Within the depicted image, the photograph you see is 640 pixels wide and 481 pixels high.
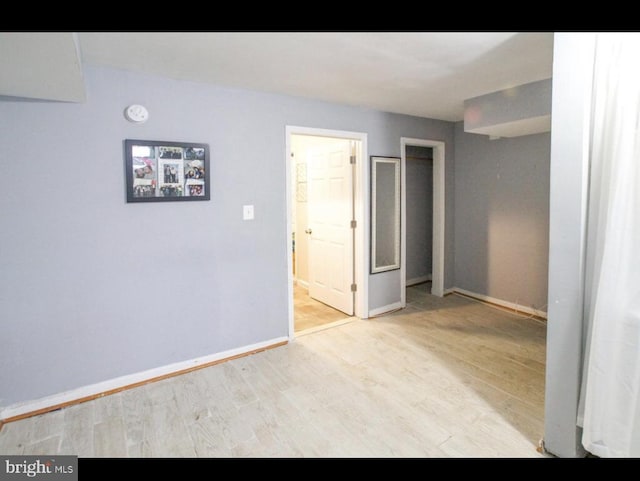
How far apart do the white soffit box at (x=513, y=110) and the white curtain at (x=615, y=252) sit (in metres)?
1.41

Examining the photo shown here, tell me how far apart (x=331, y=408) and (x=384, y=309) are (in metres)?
1.92

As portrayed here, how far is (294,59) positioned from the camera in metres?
2.28

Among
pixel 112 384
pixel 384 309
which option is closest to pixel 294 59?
pixel 112 384

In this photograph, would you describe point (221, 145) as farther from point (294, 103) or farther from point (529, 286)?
point (529, 286)

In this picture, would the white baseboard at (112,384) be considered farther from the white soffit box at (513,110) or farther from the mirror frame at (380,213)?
the white soffit box at (513,110)

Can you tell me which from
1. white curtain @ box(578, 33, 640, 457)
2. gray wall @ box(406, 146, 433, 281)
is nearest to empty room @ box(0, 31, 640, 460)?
white curtain @ box(578, 33, 640, 457)

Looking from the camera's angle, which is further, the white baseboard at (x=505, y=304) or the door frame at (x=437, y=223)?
the door frame at (x=437, y=223)

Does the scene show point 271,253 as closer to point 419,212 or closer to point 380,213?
point 380,213

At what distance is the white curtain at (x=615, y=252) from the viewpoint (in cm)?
148

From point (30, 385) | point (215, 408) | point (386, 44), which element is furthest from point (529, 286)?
point (30, 385)

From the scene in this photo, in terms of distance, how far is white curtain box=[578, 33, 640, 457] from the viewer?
4.87 ft

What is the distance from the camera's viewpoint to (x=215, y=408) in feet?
7.66

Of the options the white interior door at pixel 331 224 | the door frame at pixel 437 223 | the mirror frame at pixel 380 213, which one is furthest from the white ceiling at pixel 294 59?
the door frame at pixel 437 223
